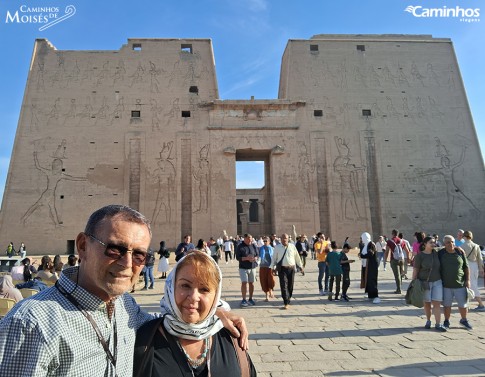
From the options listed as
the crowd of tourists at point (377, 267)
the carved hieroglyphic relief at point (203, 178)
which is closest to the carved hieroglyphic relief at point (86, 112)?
the carved hieroglyphic relief at point (203, 178)

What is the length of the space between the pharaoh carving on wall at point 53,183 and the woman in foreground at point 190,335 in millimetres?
19941

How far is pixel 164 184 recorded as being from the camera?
774 inches

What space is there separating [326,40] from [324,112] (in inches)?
210

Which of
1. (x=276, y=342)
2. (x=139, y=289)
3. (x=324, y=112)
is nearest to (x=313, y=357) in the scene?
(x=276, y=342)

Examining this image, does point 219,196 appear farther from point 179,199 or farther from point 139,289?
point 139,289

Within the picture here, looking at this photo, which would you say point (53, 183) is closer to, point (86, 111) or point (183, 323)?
point (86, 111)

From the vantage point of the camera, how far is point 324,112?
21.2 m

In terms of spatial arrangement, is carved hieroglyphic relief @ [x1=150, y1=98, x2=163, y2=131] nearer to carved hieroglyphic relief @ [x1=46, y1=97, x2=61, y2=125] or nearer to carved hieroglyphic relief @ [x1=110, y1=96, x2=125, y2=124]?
carved hieroglyphic relief @ [x1=110, y1=96, x2=125, y2=124]

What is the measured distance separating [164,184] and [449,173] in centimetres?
1719

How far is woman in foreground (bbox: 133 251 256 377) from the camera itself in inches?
53.4

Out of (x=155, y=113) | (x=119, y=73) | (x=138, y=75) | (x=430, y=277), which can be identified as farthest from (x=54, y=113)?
A: (x=430, y=277)

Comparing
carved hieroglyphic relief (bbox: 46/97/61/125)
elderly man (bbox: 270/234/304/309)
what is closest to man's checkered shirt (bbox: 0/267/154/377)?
elderly man (bbox: 270/234/304/309)

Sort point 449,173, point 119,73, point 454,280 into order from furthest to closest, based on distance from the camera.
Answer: point 119,73 < point 449,173 < point 454,280

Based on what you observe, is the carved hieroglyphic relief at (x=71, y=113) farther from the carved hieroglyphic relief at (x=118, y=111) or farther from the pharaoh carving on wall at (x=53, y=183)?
the carved hieroglyphic relief at (x=118, y=111)
